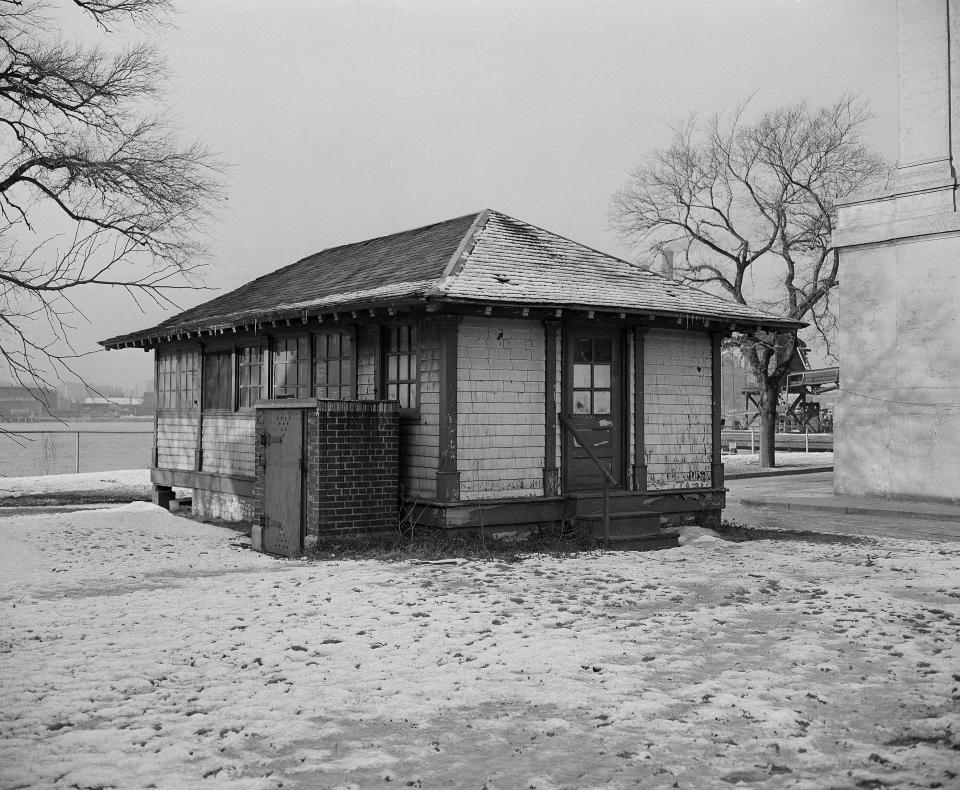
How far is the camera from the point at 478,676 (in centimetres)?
602

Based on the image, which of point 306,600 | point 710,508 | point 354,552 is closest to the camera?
point 306,600

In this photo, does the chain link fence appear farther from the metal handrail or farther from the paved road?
the paved road

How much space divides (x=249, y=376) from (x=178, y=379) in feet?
10.5

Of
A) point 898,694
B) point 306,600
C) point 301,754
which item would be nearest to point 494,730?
point 301,754

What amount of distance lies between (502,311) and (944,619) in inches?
244

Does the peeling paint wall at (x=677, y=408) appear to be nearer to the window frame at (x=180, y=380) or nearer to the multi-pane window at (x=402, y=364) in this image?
the multi-pane window at (x=402, y=364)

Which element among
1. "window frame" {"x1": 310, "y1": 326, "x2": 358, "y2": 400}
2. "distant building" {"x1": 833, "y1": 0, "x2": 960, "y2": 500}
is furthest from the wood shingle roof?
"distant building" {"x1": 833, "y1": 0, "x2": 960, "y2": 500}

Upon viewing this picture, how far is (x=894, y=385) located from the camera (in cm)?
1875

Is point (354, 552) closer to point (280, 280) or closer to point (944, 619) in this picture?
point (944, 619)

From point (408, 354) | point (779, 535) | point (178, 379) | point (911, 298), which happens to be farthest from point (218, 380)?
point (911, 298)

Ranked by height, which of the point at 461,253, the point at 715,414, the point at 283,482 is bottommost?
the point at 283,482

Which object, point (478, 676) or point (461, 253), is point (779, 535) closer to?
point (461, 253)

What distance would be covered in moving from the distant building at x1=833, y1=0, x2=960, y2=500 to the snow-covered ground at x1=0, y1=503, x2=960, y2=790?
861cm

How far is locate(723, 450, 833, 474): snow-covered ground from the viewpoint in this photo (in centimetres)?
2913
